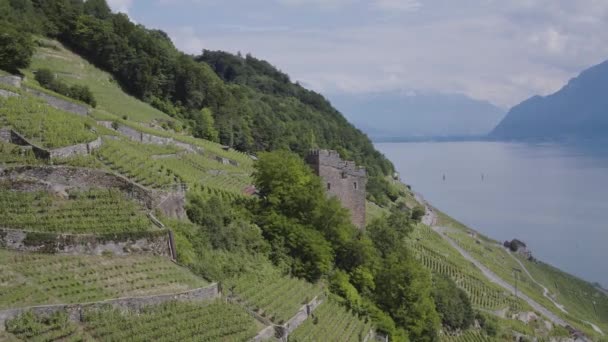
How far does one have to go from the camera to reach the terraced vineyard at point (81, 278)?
54.4 ft

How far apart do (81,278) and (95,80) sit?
45.2 meters

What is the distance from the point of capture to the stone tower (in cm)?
4278

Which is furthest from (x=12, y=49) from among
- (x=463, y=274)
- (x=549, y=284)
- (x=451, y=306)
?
(x=549, y=284)

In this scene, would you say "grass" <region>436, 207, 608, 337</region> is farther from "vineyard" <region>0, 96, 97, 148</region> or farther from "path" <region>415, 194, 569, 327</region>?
"vineyard" <region>0, 96, 97, 148</region>

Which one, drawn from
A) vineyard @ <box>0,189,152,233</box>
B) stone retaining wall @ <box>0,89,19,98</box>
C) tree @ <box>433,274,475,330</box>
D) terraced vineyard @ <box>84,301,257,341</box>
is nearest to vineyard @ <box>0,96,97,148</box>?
stone retaining wall @ <box>0,89,19,98</box>

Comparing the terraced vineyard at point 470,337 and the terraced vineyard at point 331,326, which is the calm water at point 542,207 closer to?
the terraced vineyard at point 470,337

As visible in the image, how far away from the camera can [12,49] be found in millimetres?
43938

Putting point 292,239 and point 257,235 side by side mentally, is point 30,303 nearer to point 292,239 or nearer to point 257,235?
point 257,235

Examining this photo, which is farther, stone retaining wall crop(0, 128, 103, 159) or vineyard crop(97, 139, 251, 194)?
vineyard crop(97, 139, 251, 194)

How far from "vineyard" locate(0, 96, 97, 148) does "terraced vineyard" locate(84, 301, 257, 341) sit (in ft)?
36.1

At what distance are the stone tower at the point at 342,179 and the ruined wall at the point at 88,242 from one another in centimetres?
2177

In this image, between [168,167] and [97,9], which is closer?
[168,167]

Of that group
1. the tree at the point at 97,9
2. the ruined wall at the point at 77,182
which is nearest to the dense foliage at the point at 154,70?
the tree at the point at 97,9

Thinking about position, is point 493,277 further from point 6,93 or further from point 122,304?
point 122,304
